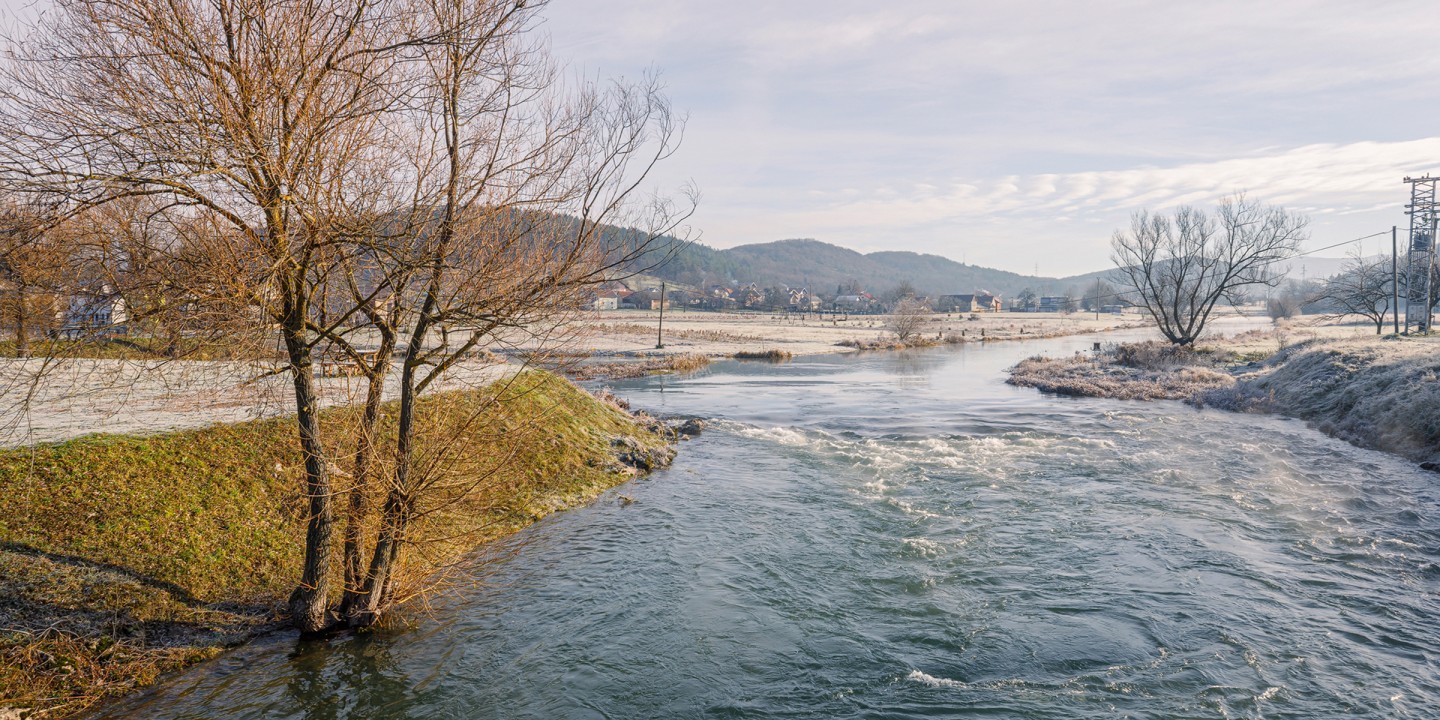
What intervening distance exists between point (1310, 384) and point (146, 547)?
34.8 m

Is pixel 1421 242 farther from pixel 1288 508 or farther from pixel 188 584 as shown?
pixel 188 584

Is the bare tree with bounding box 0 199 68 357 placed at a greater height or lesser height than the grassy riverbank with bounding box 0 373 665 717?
greater

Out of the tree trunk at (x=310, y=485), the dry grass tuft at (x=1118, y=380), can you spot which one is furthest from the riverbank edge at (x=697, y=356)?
the tree trunk at (x=310, y=485)

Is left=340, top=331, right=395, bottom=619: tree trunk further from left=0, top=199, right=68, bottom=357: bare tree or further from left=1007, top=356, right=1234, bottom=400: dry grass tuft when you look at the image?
left=1007, top=356, right=1234, bottom=400: dry grass tuft

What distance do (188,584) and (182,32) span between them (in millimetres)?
6088

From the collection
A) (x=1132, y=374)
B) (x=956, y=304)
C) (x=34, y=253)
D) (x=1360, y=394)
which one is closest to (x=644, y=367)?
(x=1132, y=374)

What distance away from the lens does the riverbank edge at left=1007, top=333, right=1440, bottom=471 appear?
20.3 m

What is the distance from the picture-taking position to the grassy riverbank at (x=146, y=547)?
23.3ft

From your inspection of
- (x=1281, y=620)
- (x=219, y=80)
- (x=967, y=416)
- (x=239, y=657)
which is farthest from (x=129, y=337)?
(x=967, y=416)

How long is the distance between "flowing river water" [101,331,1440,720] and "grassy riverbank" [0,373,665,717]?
0.56 metres

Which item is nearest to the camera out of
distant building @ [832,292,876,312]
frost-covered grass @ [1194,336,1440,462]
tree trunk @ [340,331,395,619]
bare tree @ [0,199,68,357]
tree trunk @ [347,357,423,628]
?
bare tree @ [0,199,68,357]

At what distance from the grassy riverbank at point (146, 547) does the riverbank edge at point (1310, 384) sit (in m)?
23.8

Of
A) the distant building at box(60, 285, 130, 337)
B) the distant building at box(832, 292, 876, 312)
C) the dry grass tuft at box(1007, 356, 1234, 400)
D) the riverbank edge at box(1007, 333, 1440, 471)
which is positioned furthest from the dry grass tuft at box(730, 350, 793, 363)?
the distant building at box(832, 292, 876, 312)

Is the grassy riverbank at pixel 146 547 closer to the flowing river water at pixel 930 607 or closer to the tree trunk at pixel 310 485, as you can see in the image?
the tree trunk at pixel 310 485
